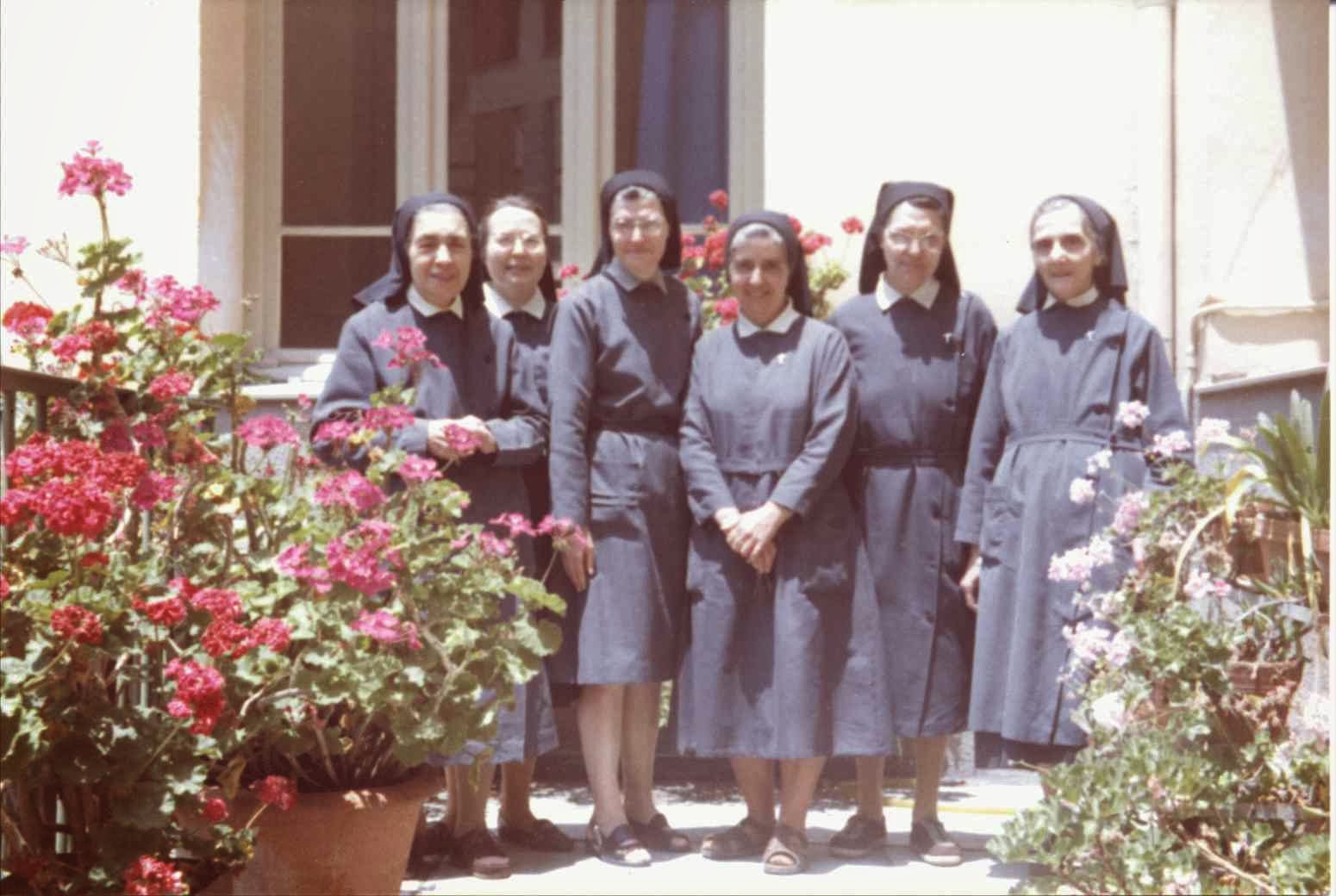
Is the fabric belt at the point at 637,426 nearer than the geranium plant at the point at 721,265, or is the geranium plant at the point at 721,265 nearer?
the fabric belt at the point at 637,426

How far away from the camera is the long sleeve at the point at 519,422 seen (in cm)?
534

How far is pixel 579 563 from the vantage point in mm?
5434

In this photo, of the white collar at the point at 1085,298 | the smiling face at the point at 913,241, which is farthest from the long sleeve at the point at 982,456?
the smiling face at the point at 913,241

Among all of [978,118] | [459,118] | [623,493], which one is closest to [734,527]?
[623,493]

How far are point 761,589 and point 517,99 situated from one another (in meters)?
2.92

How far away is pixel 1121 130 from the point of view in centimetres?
721

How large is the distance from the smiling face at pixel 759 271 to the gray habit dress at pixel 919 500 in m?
0.31

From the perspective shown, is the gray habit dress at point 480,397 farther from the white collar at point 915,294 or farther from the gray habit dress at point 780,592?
the white collar at point 915,294

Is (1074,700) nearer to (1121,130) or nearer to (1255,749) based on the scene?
(1255,749)

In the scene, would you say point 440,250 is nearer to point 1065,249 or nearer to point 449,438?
point 449,438

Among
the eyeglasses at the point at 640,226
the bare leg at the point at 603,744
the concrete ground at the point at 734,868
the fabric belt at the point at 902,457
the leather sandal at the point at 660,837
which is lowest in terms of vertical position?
the concrete ground at the point at 734,868

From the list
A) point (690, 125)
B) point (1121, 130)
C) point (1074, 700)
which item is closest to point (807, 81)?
point (690, 125)

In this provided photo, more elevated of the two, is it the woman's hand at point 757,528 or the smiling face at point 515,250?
the smiling face at point 515,250

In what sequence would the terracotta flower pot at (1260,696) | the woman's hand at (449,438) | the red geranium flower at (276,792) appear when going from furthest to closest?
the woman's hand at (449,438), the terracotta flower pot at (1260,696), the red geranium flower at (276,792)
